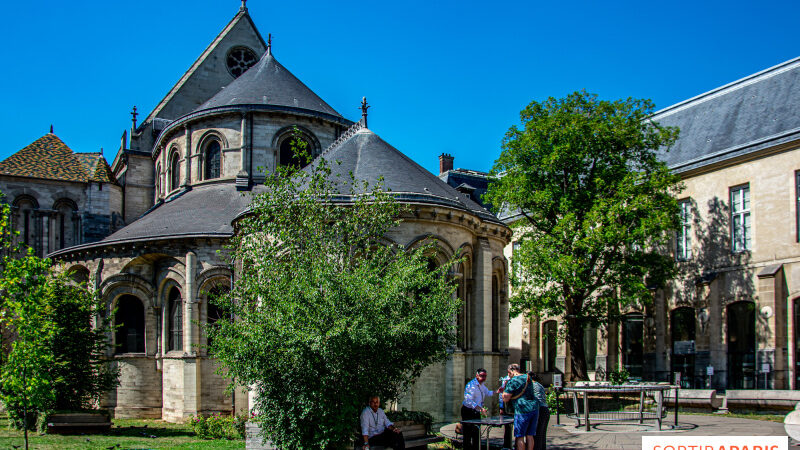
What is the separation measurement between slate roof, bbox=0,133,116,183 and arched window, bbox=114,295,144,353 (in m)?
9.40

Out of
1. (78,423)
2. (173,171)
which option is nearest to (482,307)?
(78,423)

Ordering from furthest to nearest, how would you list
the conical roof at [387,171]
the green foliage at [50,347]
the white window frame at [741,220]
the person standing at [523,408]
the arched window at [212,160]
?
the arched window at [212,160]
the white window frame at [741,220]
the conical roof at [387,171]
the green foliage at [50,347]
the person standing at [523,408]

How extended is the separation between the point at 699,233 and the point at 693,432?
15.8 m

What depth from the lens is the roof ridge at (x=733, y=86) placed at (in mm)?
29766

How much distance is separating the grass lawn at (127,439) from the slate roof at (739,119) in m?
19.7

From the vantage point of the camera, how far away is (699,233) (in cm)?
3002

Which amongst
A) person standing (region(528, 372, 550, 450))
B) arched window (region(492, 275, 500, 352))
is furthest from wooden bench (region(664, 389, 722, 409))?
person standing (region(528, 372, 550, 450))

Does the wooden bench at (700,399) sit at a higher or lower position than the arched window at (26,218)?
lower

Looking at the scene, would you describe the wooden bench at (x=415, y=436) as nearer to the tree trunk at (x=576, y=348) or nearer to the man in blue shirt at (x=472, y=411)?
the man in blue shirt at (x=472, y=411)

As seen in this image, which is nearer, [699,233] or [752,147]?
[752,147]

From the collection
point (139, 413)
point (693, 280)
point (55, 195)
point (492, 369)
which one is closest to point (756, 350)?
point (693, 280)

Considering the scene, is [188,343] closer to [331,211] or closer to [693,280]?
[331,211]

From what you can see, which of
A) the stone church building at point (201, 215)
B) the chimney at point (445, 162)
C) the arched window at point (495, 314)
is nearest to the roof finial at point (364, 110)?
the stone church building at point (201, 215)

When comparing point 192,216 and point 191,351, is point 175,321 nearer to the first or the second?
point 191,351
